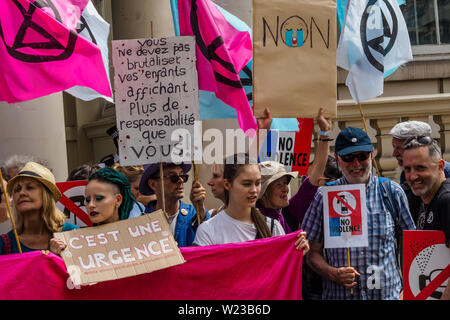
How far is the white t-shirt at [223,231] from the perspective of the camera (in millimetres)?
4422

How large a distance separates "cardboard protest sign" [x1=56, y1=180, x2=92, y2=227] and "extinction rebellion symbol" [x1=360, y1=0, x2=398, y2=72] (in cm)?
270

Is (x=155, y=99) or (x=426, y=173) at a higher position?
(x=155, y=99)

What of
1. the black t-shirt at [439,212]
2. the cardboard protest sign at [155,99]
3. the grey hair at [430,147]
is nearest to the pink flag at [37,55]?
the cardboard protest sign at [155,99]

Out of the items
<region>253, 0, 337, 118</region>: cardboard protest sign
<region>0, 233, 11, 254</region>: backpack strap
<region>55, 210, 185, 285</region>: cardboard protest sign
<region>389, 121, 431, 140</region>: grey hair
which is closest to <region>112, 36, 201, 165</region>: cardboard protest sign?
<region>253, 0, 337, 118</region>: cardboard protest sign

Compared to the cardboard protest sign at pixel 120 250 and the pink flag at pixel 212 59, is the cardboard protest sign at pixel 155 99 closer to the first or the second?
the pink flag at pixel 212 59

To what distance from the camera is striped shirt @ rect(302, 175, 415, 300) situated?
4445mm

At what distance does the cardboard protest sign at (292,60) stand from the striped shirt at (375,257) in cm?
89

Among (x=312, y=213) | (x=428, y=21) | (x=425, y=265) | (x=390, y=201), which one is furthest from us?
(x=428, y=21)

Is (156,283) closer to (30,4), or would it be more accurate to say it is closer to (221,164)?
(221,164)

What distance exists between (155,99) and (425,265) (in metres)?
2.12

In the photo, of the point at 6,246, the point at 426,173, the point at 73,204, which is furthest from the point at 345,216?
the point at 73,204

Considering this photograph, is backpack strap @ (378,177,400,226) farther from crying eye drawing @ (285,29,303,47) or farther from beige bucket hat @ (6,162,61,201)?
beige bucket hat @ (6,162,61,201)

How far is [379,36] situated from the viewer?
6.06 m

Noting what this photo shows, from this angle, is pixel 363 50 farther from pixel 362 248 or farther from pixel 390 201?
pixel 362 248
